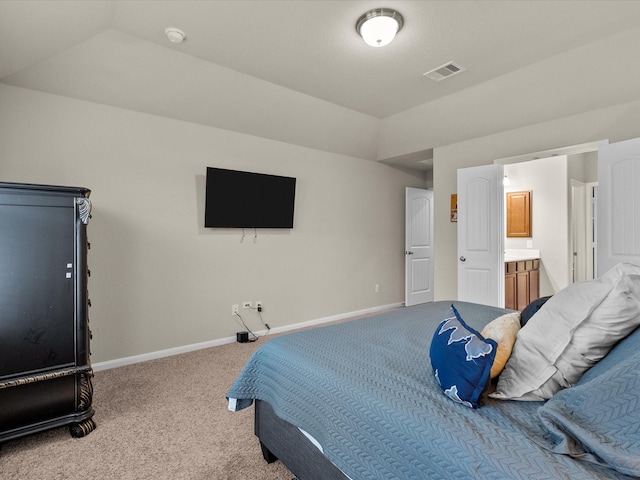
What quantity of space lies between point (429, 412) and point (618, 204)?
3.08 meters

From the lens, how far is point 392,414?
1.15m

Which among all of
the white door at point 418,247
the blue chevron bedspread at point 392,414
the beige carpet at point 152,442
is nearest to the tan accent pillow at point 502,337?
the blue chevron bedspread at point 392,414

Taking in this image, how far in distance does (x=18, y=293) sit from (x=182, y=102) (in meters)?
2.25

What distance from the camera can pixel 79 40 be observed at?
2.61 m

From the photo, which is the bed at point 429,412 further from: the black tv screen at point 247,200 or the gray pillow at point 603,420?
the black tv screen at point 247,200

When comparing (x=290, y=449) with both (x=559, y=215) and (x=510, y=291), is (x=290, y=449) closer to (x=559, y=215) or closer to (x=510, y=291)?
(x=510, y=291)

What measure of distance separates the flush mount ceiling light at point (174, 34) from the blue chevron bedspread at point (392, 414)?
8.06ft

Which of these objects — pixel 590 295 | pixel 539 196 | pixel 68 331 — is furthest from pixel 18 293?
pixel 539 196

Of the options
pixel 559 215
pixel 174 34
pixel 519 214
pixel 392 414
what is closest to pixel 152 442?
pixel 392 414

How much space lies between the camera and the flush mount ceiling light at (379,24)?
245 centimetres

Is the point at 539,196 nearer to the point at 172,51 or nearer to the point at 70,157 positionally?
the point at 172,51

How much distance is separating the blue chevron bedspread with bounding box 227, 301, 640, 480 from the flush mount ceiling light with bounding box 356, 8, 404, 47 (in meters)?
2.11

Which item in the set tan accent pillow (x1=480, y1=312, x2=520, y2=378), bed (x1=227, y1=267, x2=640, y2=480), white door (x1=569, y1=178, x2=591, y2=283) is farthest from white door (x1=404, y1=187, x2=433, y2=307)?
tan accent pillow (x1=480, y1=312, x2=520, y2=378)

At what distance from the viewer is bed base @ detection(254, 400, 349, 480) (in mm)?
1439
